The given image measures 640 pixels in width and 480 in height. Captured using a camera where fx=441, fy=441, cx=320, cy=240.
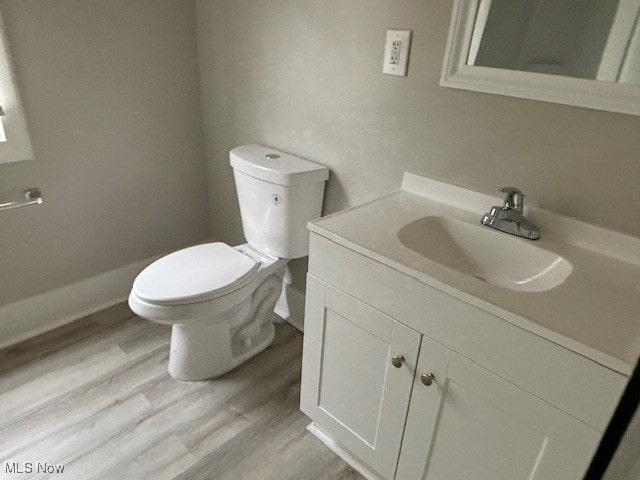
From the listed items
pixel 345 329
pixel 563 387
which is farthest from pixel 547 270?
pixel 345 329

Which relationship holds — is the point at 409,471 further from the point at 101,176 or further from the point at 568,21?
the point at 101,176

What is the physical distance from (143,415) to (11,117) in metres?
→ 1.21

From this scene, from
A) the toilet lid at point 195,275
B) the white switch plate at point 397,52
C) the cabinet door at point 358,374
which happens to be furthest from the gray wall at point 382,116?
the cabinet door at point 358,374

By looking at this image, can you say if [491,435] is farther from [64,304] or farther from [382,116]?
[64,304]

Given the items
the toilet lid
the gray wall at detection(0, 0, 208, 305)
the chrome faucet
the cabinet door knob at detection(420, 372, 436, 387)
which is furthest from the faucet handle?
the gray wall at detection(0, 0, 208, 305)

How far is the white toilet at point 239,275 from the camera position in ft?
4.95

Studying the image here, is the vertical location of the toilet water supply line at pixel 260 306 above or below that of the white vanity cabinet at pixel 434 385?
below

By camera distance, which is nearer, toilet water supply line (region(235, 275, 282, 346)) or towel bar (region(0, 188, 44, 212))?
towel bar (region(0, 188, 44, 212))

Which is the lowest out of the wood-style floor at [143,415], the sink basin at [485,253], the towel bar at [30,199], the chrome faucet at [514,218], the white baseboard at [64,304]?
the wood-style floor at [143,415]

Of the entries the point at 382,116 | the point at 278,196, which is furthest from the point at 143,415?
the point at 382,116

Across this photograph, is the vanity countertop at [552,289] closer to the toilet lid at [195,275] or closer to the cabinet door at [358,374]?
the cabinet door at [358,374]

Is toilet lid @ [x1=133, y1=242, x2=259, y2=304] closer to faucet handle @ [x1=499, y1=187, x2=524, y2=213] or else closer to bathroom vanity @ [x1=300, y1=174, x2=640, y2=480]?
bathroom vanity @ [x1=300, y1=174, x2=640, y2=480]

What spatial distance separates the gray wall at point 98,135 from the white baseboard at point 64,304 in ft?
0.12

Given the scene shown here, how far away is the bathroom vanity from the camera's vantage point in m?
0.84
